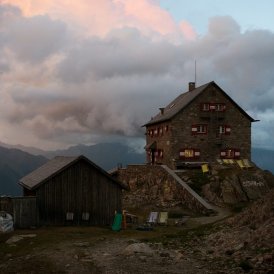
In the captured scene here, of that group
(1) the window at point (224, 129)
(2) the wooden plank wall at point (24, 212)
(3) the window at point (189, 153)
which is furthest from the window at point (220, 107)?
(2) the wooden plank wall at point (24, 212)

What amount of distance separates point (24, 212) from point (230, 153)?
39185 millimetres

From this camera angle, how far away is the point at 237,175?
5472 cm

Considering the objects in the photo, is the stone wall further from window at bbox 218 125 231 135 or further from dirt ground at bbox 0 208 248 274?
dirt ground at bbox 0 208 248 274

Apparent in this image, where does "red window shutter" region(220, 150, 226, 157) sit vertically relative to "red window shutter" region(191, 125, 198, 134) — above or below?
below

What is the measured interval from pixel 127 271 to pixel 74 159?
17.9 metres

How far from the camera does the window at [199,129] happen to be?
65.2m

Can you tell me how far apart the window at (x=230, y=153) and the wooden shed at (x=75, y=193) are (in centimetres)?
3092

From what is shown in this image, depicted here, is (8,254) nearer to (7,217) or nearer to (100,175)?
(7,217)

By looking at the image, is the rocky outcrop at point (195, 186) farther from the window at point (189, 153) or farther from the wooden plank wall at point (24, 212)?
the wooden plank wall at point (24, 212)

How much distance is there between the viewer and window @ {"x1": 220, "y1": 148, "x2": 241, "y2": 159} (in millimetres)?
66500

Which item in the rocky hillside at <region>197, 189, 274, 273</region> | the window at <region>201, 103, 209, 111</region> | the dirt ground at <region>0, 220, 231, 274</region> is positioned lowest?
the dirt ground at <region>0, 220, 231, 274</region>

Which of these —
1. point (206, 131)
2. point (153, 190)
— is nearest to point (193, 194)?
point (153, 190)

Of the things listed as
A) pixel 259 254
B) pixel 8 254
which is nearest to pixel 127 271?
pixel 259 254

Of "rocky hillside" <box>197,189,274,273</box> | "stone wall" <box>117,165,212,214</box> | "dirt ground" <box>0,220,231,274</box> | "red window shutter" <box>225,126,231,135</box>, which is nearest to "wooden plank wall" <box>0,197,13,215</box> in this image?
"dirt ground" <box>0,220,231,274</box>
